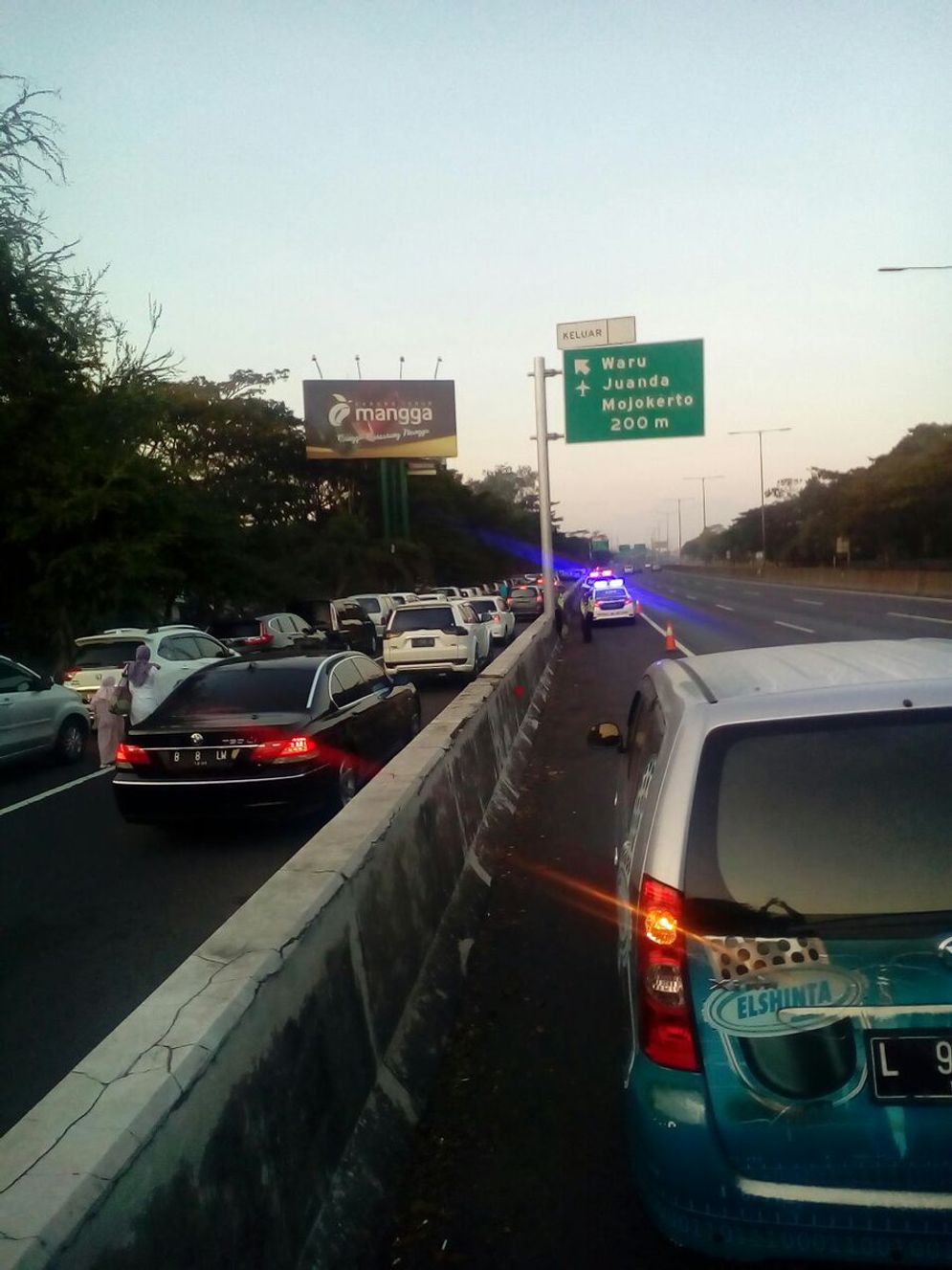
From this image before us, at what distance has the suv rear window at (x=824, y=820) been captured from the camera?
2.76m

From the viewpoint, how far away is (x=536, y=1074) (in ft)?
14.1

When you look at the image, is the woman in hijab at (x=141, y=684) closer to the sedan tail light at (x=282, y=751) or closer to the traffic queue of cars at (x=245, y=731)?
the traffic queue of cars at (x=245, y=731)

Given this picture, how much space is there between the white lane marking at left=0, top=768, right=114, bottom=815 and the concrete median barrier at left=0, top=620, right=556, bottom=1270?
6.89m

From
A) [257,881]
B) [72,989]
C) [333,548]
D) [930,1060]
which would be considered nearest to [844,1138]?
[930,1060]

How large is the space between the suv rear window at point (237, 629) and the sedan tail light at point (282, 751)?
16804 millimetres

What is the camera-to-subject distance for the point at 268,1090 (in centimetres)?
282

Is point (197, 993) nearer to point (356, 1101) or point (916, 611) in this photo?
point (356, 1101)

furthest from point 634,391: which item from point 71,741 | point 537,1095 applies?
point 537,1095

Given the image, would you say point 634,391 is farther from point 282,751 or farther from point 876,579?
point 876,579

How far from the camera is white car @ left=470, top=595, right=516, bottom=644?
1205 inches

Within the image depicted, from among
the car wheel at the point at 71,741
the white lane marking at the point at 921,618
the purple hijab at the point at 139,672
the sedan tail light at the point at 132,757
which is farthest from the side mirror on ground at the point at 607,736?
the white lane marking at the point at 921,618

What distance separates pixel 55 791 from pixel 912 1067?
10777 mm

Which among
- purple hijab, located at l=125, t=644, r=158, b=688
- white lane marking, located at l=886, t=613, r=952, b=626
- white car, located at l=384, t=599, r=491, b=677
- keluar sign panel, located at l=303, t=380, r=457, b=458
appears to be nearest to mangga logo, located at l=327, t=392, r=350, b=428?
keluar sign panel, located at l=303, t=380, r=457, b=458

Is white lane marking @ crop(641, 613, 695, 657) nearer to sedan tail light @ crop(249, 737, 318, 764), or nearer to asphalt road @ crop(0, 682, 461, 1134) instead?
sedan tail light @ crop(249, 737, 318, 764)
